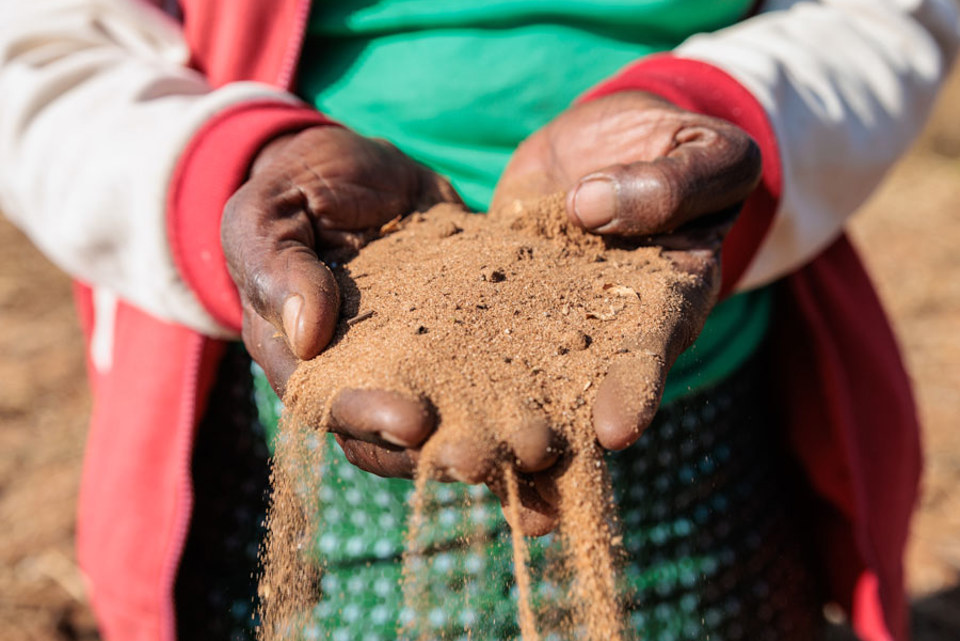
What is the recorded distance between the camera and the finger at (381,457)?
82 cm

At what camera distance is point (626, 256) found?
3.42 ft

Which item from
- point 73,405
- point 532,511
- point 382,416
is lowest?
point 73,405

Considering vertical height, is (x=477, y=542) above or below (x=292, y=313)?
below

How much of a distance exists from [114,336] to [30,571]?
1441 mm

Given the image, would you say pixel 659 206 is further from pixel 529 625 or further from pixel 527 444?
pixel 529 625

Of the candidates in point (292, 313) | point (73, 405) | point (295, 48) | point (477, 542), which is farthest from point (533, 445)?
point (73, 405)

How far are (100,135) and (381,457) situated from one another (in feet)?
2.08

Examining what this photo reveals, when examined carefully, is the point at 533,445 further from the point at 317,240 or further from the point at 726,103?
the point at 726,103

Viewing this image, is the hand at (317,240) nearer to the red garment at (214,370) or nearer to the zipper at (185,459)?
the red garment at (214,370)

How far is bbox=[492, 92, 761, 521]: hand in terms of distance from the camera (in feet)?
2.87

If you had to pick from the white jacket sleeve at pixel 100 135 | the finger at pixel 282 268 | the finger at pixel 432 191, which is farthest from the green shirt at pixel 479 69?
the finger at pixel 282 268

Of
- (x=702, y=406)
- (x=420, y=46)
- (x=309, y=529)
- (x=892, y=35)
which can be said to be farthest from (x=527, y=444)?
(x=892, y=35)

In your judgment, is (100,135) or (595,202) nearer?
(595,202)

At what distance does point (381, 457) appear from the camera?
33.2 inches
